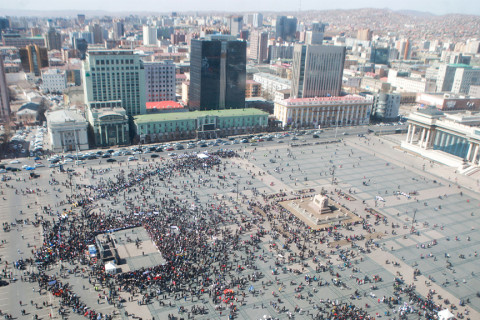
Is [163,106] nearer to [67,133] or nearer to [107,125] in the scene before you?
[107,125]

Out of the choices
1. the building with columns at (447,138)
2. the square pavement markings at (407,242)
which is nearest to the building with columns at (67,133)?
the square pavement markings at (407,242)

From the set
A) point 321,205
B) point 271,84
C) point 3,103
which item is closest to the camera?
point 321,205

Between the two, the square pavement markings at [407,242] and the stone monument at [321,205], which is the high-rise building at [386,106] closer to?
the stone monument at [321,205]

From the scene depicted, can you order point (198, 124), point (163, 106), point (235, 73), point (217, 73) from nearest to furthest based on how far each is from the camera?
point (198, 124)
point (217, 73)
point (235, 73)
point (163, 106)

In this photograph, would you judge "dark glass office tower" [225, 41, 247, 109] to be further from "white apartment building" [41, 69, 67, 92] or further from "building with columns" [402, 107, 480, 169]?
"white apartment building" [41, 69, 67, 92]

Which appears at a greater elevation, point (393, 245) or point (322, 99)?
point (322, 99)

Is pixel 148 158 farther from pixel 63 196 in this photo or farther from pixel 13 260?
pixel 13 260

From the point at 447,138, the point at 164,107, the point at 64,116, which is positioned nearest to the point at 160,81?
the point at 164,107

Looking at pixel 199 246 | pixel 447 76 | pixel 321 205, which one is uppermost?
pixel 447 76
